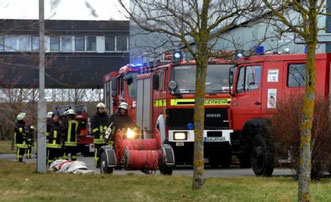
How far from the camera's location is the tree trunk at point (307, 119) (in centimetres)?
732

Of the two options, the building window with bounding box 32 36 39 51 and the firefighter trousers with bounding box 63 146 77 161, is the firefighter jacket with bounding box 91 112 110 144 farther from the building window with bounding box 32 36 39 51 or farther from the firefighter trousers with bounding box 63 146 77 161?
the building window with bounding box 32 36 39 51

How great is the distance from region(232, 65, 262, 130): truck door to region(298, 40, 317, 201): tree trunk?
23.1ft

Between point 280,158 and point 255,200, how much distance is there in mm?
3414

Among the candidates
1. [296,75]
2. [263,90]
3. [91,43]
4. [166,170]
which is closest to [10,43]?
[166,170]

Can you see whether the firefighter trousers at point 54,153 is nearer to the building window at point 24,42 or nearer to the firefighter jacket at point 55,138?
the firefighter jacket at point 55,138

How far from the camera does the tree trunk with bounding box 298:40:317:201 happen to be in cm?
732

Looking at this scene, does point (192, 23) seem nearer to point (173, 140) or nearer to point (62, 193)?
point (62, 193)

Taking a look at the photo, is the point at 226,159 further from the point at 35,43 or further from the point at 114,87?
the point at 35,43

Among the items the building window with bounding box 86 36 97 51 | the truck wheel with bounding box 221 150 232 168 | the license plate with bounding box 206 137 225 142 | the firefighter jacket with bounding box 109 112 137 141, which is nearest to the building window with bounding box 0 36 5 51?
the firefighter jacket with bounding box 109 112 137 141

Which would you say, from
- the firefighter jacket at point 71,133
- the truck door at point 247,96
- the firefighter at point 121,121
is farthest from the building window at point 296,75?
the firefighter jacket at point 71,133

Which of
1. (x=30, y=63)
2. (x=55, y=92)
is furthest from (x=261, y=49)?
(x=55, y=92)

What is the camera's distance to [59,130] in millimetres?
18219

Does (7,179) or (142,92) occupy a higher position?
(142,92)

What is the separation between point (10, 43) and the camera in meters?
8.26
